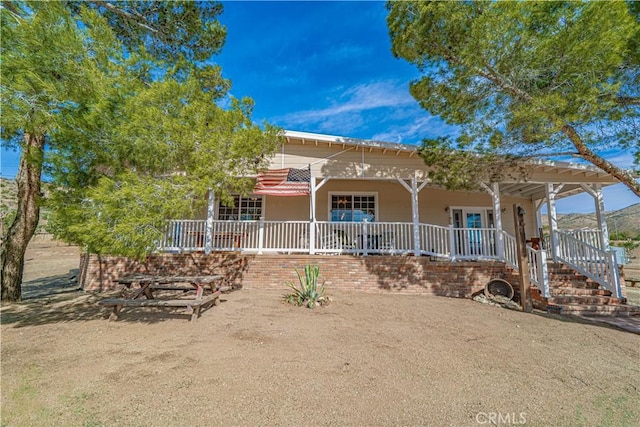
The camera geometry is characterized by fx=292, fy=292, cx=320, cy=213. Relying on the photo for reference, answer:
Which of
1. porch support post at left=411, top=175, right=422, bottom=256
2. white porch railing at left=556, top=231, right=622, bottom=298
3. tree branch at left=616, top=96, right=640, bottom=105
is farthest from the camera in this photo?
porch support post at left=411, top=175, right=422, bottom=256

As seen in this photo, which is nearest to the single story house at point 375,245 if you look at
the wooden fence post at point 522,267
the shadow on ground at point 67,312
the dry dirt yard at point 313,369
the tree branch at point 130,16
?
the wooden fence post at point 522,267

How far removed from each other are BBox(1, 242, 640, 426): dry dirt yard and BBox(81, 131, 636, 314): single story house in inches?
86.2

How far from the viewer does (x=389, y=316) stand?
5941 mm

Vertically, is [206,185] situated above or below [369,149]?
below

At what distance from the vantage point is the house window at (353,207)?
36.8 feet

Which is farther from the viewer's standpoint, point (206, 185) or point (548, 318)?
point (548, 318)

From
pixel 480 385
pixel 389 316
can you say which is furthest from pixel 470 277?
pixel 480 385

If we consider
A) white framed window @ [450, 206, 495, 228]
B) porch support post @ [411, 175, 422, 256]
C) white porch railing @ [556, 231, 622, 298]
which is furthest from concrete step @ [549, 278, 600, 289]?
white framed window @ [450, 206, 495, 228]

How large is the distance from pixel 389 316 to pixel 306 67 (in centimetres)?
1479

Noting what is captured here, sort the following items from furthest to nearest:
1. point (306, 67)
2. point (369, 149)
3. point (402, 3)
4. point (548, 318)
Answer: point (306, 67), point (369, 149), point (402, 3), point (548, 318)

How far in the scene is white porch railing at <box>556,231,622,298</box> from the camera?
23.7 feet

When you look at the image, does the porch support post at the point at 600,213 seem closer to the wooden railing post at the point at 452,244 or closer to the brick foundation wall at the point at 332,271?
the brick foundation wall at the point at 332,271

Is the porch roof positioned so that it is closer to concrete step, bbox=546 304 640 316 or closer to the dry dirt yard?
concrete step, bbox=546 304 640 316

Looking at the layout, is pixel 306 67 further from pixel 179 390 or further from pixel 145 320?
pixel 179 390
